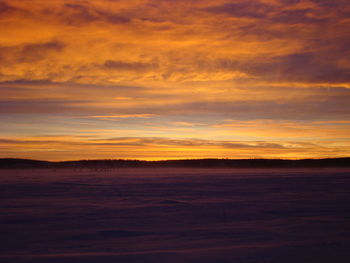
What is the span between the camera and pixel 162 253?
6410mm

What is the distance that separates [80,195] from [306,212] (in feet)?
26.1

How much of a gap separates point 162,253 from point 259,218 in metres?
3.86

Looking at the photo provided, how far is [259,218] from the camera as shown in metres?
9.60

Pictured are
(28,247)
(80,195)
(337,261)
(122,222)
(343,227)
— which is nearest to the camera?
(337,261)

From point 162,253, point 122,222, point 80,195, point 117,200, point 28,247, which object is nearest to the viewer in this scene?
A: point 162,253

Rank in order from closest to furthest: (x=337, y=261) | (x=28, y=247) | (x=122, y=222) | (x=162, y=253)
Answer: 1. (x=337, y=261)
2. (x=162, y=253)
3. (x=28, y=247)
4. (x=122, y=222)

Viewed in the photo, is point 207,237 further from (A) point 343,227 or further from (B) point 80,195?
(B) point 80,195

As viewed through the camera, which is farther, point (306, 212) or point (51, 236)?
point (306, 212)

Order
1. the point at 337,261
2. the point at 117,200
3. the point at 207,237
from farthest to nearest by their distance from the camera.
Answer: the point at 117,200, the point at 207,237, the point at 337,261

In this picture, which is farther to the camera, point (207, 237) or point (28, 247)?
point (207, 237)

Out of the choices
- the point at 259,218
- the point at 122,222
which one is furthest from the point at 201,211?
the point at 122,222

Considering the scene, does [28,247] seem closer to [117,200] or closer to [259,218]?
[259,218]

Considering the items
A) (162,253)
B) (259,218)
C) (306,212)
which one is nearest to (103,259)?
(162,253)

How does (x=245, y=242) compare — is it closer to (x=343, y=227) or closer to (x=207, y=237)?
(x=207, y=237)
